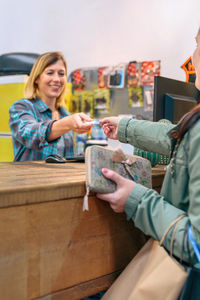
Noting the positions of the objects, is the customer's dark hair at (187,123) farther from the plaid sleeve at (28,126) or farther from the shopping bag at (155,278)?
the plaid sleeve at (28,126)

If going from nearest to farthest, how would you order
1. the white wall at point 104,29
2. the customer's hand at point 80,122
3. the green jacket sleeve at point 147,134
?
the green jacket sleeve at point 147,134 < the customer's hand at point 80,122 < the white wall at point 104,29

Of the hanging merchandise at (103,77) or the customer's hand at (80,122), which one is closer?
the customer's hand at (80,122)

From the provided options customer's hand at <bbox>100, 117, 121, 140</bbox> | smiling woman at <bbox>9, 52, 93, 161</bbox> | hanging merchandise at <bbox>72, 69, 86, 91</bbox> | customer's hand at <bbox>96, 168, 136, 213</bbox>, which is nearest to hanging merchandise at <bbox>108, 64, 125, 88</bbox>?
hanging merchandise at <bbox>72, 69, 86, 91</bbox>

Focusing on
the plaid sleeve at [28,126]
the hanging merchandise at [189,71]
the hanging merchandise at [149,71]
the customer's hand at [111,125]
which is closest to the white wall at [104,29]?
the hanging merchandise at [149,71]

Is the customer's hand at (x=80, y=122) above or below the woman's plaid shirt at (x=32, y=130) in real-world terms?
above

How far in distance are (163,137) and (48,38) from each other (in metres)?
3.25

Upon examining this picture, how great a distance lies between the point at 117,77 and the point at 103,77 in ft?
0.59

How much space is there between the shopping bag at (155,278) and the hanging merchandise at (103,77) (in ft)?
8.59

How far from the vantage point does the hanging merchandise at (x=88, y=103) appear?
3447 millimetres

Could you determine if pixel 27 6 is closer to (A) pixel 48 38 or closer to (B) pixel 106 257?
(A) pixel 48 38

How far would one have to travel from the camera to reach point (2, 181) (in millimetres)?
868

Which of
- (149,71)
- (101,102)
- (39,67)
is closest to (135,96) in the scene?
(149,71)

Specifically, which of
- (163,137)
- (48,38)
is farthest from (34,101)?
(48,38)

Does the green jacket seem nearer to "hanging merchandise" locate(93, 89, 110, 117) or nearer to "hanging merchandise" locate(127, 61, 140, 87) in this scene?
"hanging merchandise" locate(127, 61, 140, 87)
